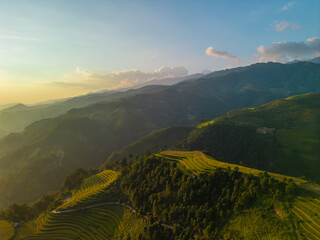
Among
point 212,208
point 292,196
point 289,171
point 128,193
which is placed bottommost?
point 289,171

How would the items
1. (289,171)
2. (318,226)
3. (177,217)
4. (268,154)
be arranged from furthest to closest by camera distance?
(268,154) < (289,171) < (177,217) < (318,226)

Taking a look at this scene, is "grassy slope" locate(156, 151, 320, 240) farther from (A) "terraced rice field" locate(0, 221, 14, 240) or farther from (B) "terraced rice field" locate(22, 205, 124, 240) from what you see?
(A) "terraced rice field" locate(0, 221, 14, 240)

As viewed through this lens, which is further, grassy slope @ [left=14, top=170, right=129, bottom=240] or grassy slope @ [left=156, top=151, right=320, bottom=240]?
grassy slope @ [left=14, top=170, right=129, bottom=240]

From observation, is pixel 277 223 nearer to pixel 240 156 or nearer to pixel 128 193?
pixel 128 193

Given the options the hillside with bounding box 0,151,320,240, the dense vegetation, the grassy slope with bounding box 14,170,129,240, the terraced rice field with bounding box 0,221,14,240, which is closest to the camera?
the hillside with bounding box 0,151,320,240

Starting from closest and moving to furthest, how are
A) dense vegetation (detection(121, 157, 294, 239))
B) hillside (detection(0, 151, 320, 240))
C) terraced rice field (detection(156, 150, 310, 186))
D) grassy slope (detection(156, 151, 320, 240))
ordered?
grassy slope (detection(156, 151, 320, 240)), hillside (detection(0, 151, 320, 240)), dense vegetation (detection(121, 157, 294, 239)), terraced rice field (detection(156, 150, 310, 186))

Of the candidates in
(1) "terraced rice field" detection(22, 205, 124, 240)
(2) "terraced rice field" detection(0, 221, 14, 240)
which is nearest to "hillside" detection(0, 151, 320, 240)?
(1) "terraced rice field" detection(22, 205, 124, 240)

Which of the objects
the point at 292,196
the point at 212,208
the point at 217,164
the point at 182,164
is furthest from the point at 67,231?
the point at 292,196
